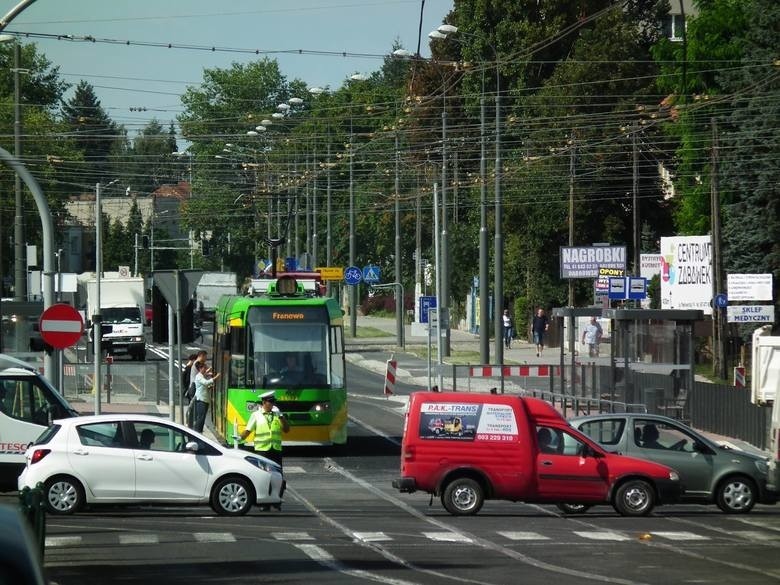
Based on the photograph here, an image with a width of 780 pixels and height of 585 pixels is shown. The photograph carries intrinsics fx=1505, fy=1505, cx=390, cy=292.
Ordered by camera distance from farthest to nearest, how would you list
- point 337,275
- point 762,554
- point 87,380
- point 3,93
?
point 3,93, point 337,275, point 87,380, point 762,554

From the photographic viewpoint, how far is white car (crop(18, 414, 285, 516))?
19281 mm

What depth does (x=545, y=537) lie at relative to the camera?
17812 mm

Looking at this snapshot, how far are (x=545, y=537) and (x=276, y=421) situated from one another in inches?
252

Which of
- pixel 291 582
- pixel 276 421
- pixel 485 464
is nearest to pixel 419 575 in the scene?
pixel 291 582

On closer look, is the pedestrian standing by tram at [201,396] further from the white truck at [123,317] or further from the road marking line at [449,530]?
the white truck at [123,317]

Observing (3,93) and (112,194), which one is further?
(112,194)

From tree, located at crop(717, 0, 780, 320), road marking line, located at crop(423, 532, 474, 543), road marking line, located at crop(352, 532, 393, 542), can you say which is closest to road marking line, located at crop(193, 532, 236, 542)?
road marking line, located at crop(352, 532, 393, 542)

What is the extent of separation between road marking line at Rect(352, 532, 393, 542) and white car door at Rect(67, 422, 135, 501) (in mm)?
3399

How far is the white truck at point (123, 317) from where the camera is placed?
207 ft

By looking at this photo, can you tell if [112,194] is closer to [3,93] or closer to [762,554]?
[3,93]

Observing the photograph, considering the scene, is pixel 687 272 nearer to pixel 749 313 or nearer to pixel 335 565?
pixel 749 313

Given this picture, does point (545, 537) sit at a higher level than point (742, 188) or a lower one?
lower

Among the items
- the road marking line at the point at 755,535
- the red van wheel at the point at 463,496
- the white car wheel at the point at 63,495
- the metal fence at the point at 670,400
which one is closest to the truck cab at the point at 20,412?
the white car wheel at the point at 63,495

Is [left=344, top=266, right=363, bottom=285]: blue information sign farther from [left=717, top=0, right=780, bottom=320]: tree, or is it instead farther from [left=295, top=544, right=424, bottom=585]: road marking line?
[left=295, top=544, right=424, bottom=585]: road marking line
